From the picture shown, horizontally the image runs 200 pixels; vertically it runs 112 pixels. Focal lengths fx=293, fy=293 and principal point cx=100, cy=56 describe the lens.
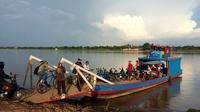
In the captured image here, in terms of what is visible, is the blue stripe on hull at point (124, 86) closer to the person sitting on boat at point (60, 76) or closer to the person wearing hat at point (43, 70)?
the person sitting on boat at point (60, 76)

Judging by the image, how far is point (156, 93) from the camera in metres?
22.5

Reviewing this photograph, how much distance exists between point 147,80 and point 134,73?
1239mm

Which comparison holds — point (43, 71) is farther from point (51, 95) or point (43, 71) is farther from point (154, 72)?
point (154, 72)

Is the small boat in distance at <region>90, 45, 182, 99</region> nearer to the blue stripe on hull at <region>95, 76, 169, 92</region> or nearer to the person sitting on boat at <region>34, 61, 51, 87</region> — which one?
the blue stripe on hull at <region>95, 76, 169, 92</region>

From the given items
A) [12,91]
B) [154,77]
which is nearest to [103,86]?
[12,91]

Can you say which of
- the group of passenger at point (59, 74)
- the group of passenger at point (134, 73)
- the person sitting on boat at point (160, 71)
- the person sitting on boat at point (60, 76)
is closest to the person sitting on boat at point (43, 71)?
the group of passenger at point (59, 74)

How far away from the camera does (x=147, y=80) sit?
74.5ft

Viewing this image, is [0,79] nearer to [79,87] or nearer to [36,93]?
[36,93]

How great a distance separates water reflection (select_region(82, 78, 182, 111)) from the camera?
53.3 ft

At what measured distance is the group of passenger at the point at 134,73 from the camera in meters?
21.5

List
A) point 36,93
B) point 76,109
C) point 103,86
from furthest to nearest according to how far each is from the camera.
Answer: point 103,86, point 36,93, point 76,109

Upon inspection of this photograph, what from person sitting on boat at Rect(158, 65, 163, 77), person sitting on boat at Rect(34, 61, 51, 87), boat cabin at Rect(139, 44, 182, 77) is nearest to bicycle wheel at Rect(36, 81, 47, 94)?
person sitting on boat at Rect(34, 61, 51, 87)

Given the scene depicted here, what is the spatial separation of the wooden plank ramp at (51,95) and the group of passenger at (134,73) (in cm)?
502

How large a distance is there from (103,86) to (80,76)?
5.13ft
